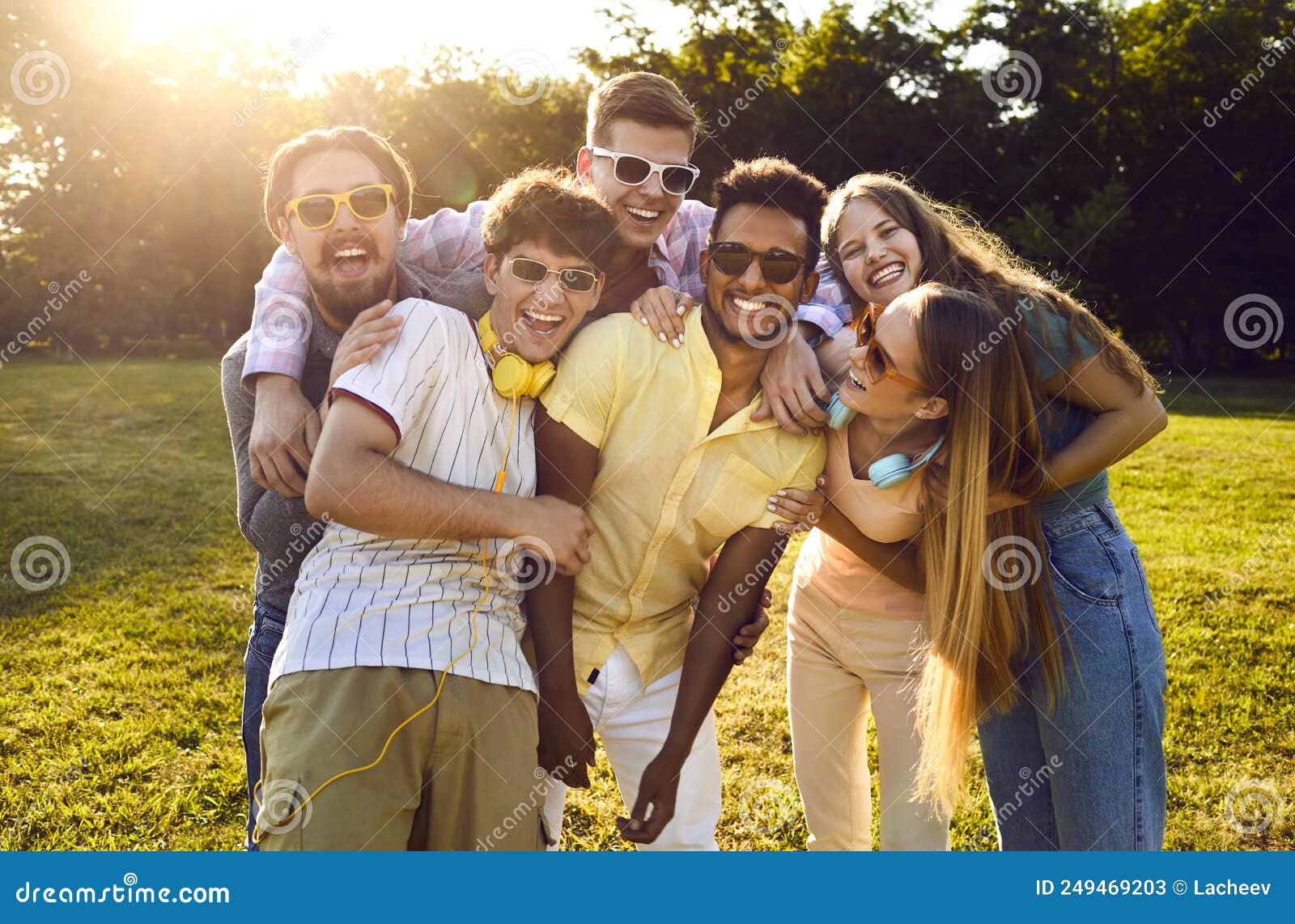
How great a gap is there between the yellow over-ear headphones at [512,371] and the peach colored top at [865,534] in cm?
95

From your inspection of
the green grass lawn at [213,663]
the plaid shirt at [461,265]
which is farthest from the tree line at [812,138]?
the plaid shirt at [461,265]

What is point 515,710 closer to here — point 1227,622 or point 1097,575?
point 1097,575

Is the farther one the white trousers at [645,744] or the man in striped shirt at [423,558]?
the white trousers at [645,744]

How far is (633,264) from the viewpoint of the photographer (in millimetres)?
3578

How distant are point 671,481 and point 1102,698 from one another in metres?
1.45

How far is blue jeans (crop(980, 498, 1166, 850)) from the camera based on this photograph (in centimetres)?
284

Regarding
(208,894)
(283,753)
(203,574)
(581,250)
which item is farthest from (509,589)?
(203,574)

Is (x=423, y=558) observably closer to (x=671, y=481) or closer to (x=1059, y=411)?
(x=671, y=481)

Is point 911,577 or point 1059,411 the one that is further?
point 911,577

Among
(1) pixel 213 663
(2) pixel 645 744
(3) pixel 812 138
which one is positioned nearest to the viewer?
(2) pixel 645 744

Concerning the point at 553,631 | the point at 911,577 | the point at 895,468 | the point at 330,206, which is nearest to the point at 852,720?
the point at 911,577

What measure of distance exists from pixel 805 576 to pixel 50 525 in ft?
28.1

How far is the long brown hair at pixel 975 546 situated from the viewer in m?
2.71

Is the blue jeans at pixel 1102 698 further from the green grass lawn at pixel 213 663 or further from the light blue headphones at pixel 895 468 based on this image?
the green grass lawn at pixel 213 663
